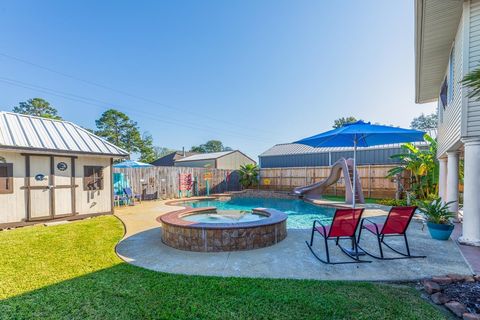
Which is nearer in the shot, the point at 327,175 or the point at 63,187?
the point at 63,187

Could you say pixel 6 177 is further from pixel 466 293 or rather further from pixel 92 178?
pixel 466 293

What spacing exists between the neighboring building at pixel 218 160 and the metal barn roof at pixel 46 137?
17545 millimetres

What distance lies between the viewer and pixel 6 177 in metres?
6.90

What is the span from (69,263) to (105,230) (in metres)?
2.57

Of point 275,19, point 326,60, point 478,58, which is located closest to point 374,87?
point 326,60

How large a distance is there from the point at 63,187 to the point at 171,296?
7276 millimetres

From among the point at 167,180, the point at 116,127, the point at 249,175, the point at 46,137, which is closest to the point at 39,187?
the point at 46,137

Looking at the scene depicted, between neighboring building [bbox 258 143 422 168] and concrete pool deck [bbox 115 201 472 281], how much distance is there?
14.9m

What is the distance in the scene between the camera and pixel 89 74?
17.9 meters

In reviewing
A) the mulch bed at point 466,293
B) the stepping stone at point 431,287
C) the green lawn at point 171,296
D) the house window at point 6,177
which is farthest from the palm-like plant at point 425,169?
the house window at point 6,177

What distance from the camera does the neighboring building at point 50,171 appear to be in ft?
22.9

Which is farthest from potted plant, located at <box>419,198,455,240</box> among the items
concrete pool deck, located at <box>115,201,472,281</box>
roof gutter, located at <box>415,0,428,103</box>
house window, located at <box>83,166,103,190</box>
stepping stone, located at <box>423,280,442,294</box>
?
house window, located at <box>83,166,103,190</box>

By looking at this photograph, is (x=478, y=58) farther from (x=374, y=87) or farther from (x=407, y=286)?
(x=374, y=87)

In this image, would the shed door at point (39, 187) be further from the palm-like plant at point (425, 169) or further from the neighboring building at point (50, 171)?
the palm-like plant at point (425, 169)
